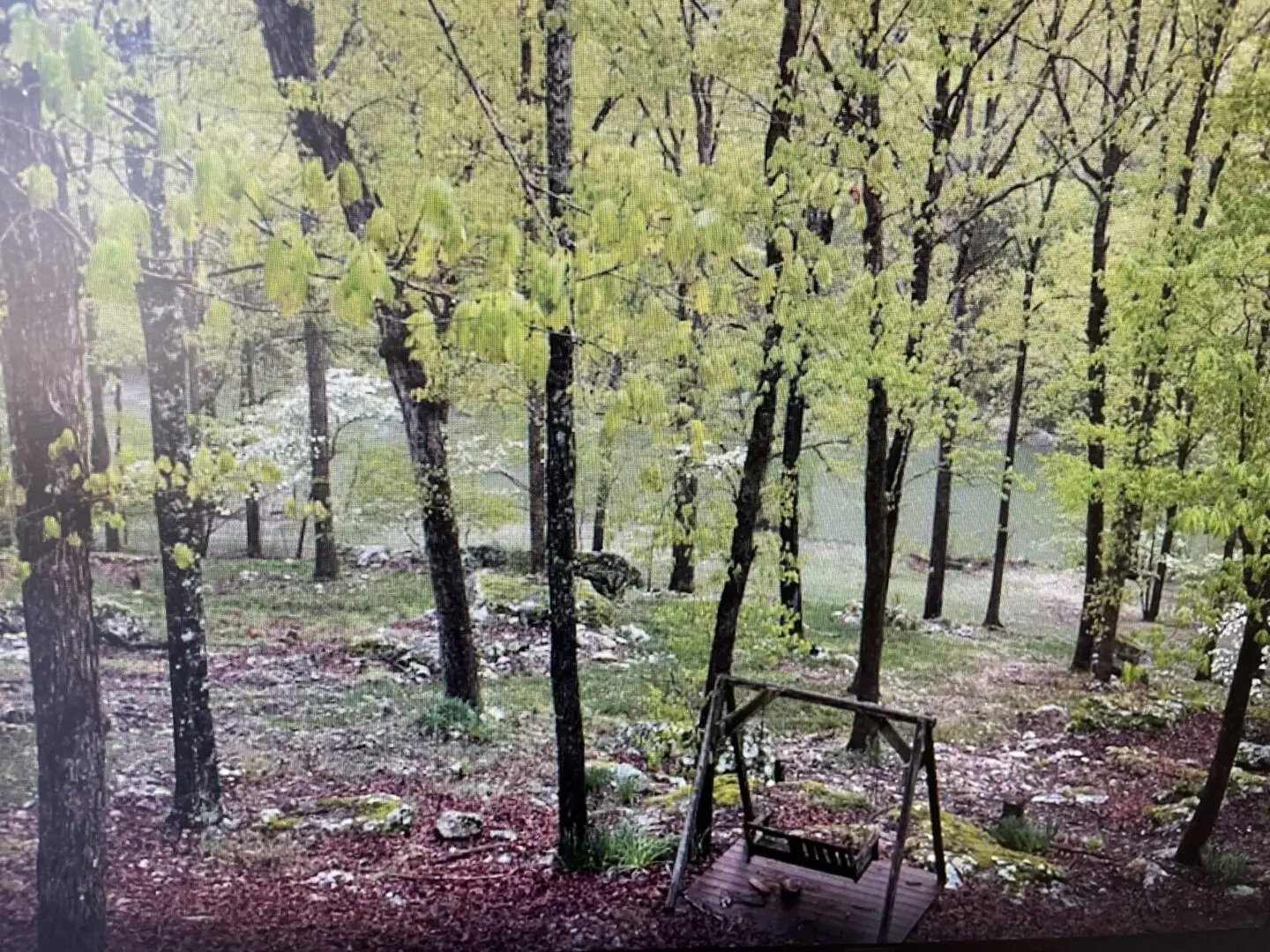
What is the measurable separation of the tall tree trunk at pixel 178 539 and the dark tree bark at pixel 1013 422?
7.09ft

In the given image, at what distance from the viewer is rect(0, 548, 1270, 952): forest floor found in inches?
82.6

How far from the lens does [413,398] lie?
229 cm

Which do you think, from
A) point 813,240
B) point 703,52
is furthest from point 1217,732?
point 703,52

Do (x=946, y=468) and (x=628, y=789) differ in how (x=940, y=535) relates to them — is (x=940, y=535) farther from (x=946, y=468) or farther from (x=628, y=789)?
(x=628, y=789)

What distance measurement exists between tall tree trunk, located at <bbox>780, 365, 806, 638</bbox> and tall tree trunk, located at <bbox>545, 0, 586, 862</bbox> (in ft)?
2.13

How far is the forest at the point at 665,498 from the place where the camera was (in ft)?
6.50

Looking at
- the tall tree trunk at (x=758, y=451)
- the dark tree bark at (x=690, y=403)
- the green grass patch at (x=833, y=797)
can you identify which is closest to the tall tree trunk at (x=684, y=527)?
the dark tree bark at (x=690, y=403)

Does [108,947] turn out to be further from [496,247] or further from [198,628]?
[496,247]

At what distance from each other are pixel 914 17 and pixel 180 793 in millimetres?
2769

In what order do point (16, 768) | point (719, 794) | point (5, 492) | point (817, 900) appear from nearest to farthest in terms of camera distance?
point (5, 492) < point (16, 768) < point (817, 900) < point (719, 794)

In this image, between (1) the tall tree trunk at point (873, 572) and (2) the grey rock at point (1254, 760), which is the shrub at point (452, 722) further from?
(2) the grey rock at point (1254, 760)

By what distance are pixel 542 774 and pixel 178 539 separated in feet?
3.59

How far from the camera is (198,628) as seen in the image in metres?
2.19

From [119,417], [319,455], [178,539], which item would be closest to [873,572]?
[319,455]
